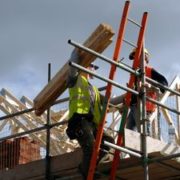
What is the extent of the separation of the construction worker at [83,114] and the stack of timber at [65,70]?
0.17 m

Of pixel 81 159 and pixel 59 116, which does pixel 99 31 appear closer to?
pixel 81 159

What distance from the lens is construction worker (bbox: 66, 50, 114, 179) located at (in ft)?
29.3

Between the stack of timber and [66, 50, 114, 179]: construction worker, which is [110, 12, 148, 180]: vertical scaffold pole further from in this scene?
the stack of timber

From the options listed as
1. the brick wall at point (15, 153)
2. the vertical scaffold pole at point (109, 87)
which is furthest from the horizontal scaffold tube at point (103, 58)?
the brick wall at point (15, 153)

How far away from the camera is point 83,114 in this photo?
9016 millimetres

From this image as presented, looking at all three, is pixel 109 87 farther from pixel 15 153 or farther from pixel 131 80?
pixel 15 153

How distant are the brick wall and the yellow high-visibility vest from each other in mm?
6192

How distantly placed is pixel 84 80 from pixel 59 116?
384 inches

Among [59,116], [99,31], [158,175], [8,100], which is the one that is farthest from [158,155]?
[8,100]

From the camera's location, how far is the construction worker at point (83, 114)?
894 cm

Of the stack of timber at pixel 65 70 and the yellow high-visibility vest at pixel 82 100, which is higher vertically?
the stack of timber at pixel 65 70

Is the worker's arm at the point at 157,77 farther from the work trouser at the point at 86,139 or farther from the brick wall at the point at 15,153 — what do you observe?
the brick wall at the point at 15,153

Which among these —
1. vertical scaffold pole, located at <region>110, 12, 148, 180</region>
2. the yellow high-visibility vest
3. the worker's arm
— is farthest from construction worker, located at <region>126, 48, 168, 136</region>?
the yellow high-visibility vest

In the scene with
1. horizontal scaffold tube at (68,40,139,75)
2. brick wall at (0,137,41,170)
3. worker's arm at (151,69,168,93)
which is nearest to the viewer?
horizontal scaffold tube at (68,40,139,75)
